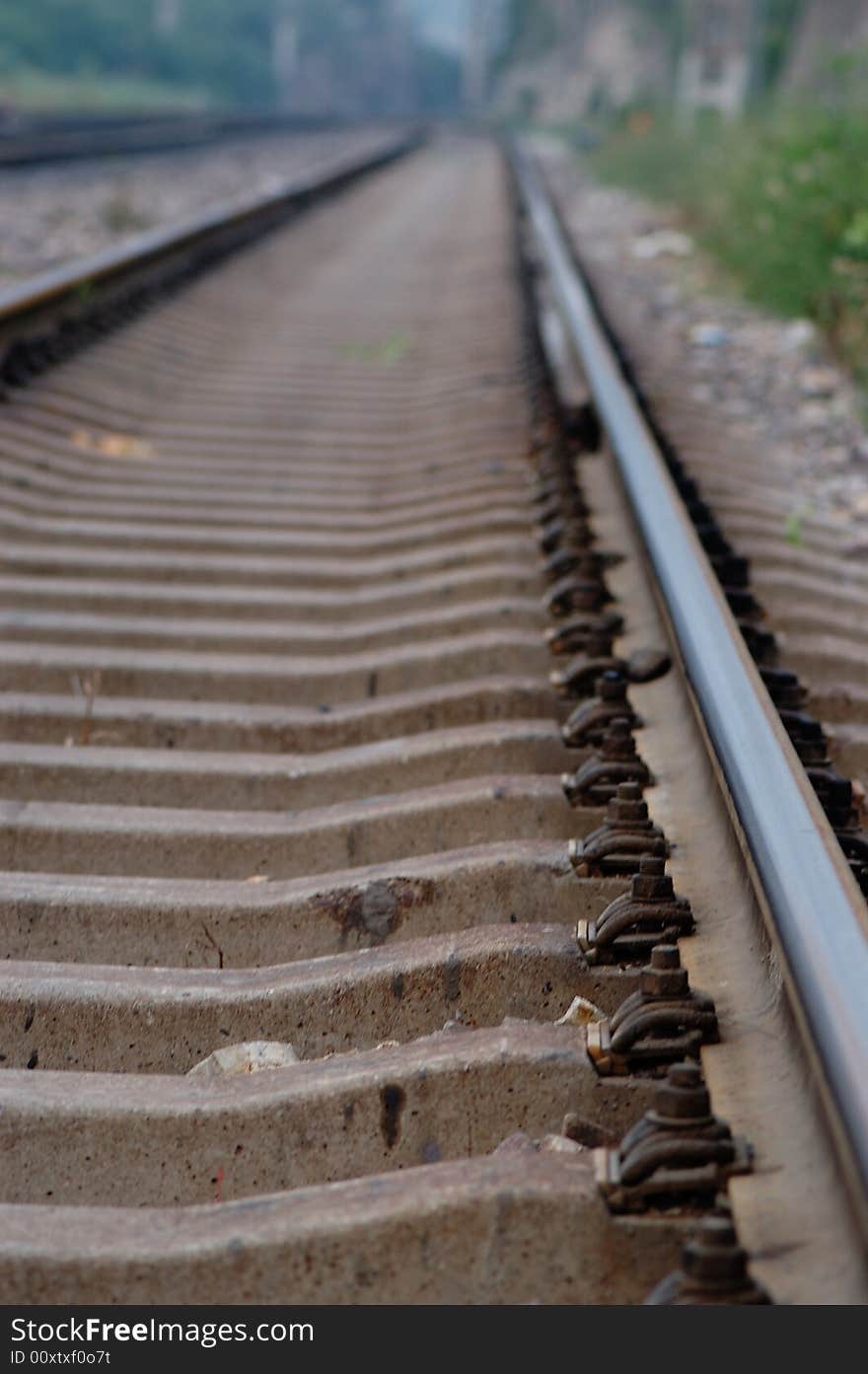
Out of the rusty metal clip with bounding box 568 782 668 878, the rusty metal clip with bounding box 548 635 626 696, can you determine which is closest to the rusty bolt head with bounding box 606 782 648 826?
the rusty metal clip with bounding box 568 782 668 878

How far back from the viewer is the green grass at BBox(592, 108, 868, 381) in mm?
6661

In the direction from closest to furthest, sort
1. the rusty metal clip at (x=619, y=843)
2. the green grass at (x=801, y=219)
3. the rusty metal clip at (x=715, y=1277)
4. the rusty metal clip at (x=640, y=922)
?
the rusty metal clip at (x=715, y=1277) → the rusty metal clip at (x=640, y=922) → the rusty metal clip at (x=619, y=843) → the green grass at (x=801, y=219)

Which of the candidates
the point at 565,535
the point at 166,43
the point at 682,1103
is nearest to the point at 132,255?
the point at 565,535

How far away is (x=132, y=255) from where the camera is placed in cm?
721

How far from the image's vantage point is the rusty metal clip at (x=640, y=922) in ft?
6.14

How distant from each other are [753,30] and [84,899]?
32.1 m

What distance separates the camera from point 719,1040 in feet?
5.46

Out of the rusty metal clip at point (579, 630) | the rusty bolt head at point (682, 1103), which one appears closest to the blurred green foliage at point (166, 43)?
the rusty metal clip at point (579, 630)

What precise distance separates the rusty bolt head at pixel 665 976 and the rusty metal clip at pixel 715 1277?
0.38 m

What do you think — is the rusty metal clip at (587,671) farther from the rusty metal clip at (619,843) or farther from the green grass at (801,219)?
the green grass at (801,219)

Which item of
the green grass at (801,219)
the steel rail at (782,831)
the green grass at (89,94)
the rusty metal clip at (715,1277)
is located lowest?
the green grass at (89,94)

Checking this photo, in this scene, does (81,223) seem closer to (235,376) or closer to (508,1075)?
(235,376)

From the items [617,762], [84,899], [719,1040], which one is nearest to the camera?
[719,1040]
